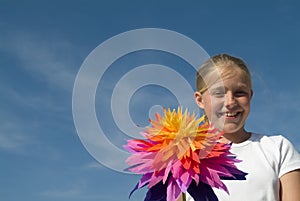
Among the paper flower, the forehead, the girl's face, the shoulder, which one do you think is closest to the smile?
the girl's face

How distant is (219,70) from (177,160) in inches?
38.1

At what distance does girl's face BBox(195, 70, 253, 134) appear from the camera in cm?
223

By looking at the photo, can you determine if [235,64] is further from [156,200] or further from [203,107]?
[156,200]

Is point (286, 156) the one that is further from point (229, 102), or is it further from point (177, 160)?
point (177, 160)

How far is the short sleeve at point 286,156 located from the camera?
7.31 ft

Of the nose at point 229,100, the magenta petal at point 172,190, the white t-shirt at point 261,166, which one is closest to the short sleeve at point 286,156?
the white t-shirt at point 261,166

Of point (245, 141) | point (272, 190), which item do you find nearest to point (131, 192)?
point (272, 190)

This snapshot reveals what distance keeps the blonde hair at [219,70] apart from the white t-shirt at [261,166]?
30 cm

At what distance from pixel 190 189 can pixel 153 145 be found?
17cm

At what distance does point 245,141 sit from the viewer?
240 cm

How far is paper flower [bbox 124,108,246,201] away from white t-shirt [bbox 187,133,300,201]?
2.48ft

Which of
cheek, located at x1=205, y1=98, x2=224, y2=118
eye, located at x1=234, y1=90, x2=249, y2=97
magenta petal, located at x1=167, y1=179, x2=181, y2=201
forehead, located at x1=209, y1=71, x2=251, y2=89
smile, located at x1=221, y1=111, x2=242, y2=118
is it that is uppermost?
forehead, located at x1=209, y1=71, x2=251, y2=89

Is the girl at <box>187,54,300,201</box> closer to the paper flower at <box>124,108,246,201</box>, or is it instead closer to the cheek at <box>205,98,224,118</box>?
the cheek at <box>205,98,224,118</box>

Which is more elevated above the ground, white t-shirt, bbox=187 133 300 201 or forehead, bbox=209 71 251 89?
forehead, bbox=209 71 251 89
